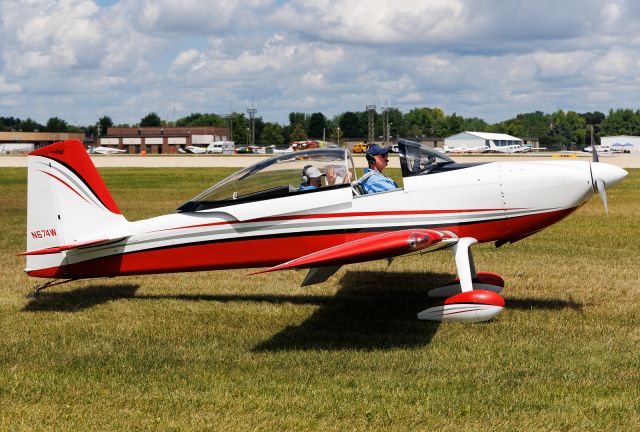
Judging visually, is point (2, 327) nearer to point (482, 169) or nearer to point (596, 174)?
point (482, 169)

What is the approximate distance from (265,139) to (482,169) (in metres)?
155

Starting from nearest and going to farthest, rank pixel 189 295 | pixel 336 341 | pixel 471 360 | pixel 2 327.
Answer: pixel 471 360 < pixel 336 341 < pixel 2 327 < pixel 189 295

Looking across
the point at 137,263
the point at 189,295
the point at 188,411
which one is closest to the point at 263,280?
the point at 189,295

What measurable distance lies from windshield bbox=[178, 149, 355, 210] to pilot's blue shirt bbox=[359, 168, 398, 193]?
163 millimetres

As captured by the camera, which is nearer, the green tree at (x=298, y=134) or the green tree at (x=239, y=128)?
the green tree at (x=298, y=134)

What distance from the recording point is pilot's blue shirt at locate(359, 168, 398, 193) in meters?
8.72

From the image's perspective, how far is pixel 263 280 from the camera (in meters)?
11.3

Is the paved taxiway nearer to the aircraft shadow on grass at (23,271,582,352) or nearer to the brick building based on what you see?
the aircraft shadow on grass at (23,271,582,352)

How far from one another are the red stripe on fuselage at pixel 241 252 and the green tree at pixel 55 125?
193m

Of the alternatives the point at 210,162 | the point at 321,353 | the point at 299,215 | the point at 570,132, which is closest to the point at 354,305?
the point at 299,215

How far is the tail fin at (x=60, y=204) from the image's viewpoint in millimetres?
9148

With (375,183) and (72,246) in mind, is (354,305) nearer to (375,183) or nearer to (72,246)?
(375,183)

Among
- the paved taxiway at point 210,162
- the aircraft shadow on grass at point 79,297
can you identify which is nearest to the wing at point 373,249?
the aircraft shadow on grass at point 79,297

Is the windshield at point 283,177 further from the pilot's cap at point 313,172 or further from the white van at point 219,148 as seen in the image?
the white van at point 219,148
